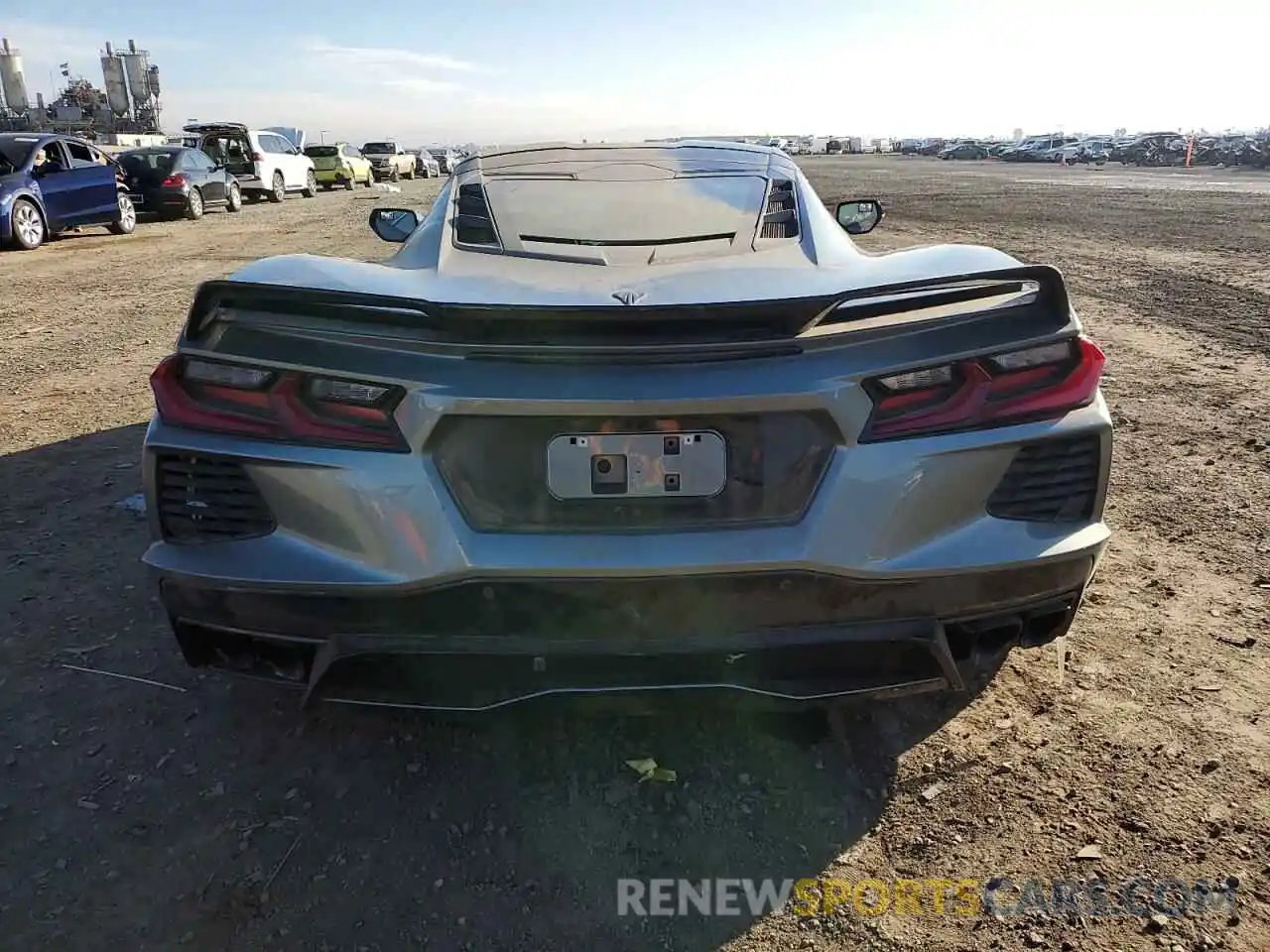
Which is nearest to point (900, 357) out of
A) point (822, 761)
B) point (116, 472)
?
point (822, 761)

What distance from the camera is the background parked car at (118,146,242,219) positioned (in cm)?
1788

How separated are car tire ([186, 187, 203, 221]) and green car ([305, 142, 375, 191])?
12210 mm

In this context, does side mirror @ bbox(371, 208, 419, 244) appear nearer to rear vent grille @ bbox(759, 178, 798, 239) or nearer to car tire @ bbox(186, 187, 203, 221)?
rear vent grille @ bbox(759, 178, 798, 239)

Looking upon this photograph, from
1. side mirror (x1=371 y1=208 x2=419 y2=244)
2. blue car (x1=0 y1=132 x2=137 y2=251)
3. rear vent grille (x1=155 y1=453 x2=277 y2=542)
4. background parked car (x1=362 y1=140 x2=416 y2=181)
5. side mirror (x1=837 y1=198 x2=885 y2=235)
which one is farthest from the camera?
background parked car (x1=362 y1=140 x2=416 y2=181)

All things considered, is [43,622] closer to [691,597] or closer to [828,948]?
[691,597]

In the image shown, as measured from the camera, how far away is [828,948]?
6.13ft

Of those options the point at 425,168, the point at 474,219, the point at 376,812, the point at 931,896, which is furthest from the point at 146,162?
the point at 425,168

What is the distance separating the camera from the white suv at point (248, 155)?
76.3 feet

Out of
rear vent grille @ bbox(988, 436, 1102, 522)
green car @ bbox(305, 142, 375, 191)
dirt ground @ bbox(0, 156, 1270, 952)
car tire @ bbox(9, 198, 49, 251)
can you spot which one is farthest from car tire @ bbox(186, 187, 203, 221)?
rear vent grille @ bbox(988, 436, 1102, 522)

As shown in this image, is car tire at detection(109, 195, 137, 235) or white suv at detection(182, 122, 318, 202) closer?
car tire at detection(109, 195, 137, 235)

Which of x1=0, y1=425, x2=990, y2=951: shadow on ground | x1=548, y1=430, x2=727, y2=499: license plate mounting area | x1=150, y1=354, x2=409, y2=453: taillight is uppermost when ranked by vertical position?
x1=150, y1=354, x2=409, y2=453: taillight

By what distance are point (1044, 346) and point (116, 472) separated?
447cm

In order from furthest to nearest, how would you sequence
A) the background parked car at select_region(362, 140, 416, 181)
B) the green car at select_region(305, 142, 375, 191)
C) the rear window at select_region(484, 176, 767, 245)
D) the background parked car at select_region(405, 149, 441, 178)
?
the background parked car at select_region(405, 149, 441, 178) < the background parked car at select_region(362, 140, 416, 181) < the green car at select_region(305, 142, 375, 191) < the rear window at select_region(484, 176, 767, 245)

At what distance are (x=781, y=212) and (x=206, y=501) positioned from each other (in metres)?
1.96
